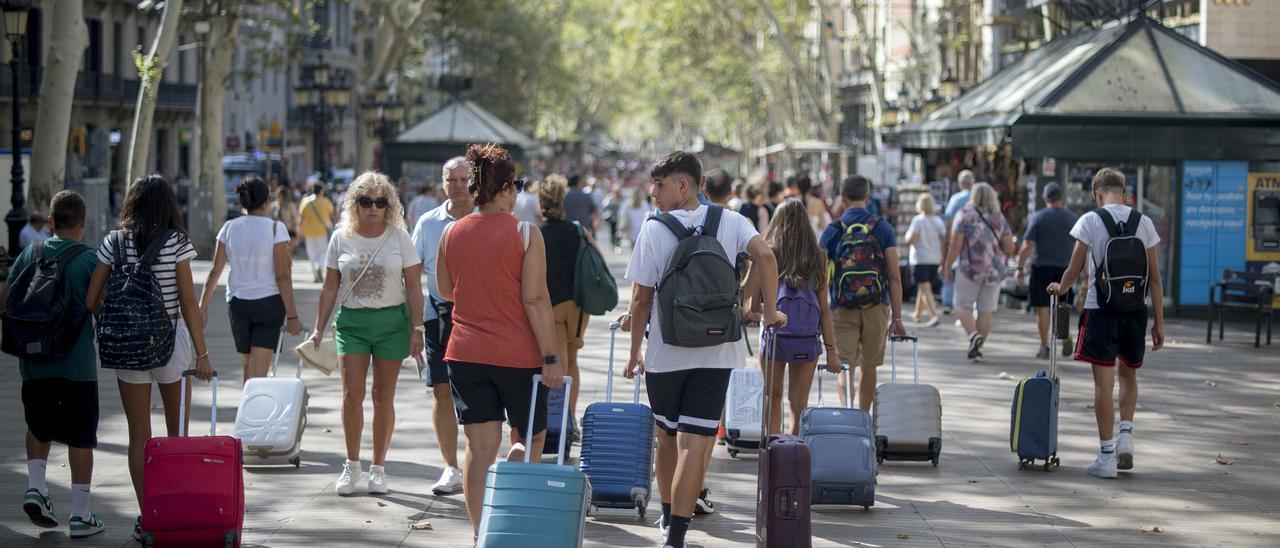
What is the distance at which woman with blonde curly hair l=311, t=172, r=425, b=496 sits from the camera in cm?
822

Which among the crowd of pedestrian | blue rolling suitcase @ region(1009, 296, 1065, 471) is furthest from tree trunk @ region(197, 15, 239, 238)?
blue rolling suitcase @ region(1009, 296, 1065, 471)

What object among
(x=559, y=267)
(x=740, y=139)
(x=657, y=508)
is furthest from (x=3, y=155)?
(x=740, y=139)

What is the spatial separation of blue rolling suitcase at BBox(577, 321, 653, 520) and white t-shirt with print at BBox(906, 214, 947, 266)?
11.9m

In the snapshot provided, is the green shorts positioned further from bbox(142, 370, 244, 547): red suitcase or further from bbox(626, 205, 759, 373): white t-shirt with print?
bbox(626, 205, 759, 373): white t-shirt with print

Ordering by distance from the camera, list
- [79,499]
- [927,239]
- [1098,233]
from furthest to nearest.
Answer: [927,239] < [1098,233] < [79,499]

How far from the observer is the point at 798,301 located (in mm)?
9078

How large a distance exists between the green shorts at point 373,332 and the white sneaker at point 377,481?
0.64 m

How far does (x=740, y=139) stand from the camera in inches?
3565

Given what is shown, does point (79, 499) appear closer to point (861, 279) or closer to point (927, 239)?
point (861, 279)

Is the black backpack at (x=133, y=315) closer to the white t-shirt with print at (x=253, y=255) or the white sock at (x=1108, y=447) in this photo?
the white t-shirt with print at (x=253, y=255)

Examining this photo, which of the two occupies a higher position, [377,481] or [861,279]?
[861,279]

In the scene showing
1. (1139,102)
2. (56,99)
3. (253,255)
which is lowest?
(253,255)

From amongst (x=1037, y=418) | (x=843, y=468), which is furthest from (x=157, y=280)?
(x=1037, y=418)

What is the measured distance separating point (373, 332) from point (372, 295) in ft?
0.62
